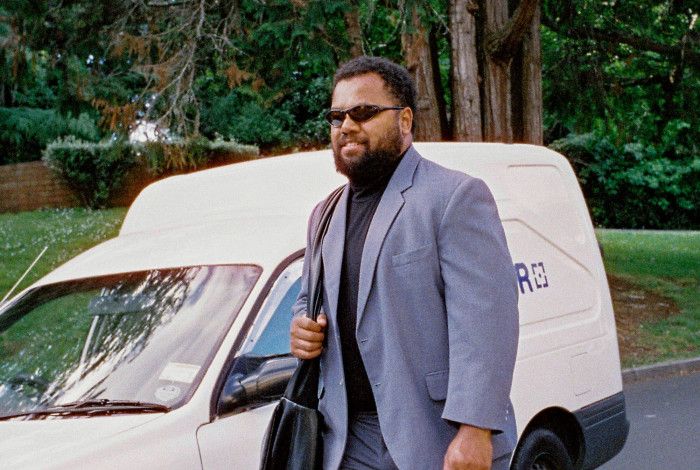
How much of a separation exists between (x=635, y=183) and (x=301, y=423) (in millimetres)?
32198

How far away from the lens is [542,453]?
4.80 metres

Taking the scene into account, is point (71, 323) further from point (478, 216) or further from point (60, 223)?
point (60, 223)

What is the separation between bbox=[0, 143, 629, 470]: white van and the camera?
336cm

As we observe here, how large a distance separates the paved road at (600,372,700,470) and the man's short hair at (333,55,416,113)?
4.79 metres

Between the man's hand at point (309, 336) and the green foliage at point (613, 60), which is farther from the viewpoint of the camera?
the green foliage at point (613, 60)

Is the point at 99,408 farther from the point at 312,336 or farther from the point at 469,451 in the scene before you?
the point at 469,451

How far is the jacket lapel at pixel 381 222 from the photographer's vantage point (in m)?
2.73

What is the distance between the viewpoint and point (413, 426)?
2650mm

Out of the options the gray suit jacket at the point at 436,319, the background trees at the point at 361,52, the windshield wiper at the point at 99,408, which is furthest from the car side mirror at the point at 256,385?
the background trees at the point at 361,52

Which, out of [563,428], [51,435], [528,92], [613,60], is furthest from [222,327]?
[613,60]

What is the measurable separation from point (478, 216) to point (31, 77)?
31.4ft

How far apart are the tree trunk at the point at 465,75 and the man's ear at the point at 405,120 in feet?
28.0

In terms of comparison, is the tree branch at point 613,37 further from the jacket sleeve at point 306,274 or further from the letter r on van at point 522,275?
the jacket sleeve at point 306,274

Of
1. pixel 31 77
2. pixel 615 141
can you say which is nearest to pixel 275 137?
pixel 615 141
